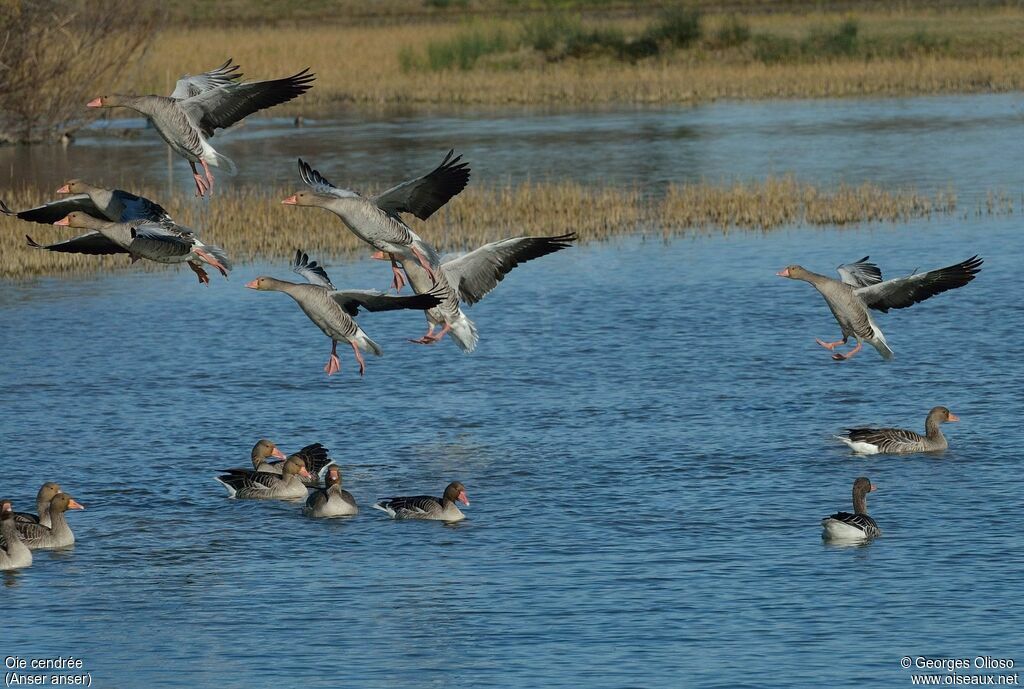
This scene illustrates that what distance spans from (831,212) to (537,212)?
5.90m

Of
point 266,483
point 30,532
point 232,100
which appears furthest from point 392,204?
point 30,532

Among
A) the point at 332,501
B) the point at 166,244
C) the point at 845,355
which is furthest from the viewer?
Result: the point at 845,355

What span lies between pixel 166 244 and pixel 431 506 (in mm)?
3682

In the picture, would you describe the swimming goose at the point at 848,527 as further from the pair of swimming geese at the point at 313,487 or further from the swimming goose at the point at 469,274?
the swimming goose at the point at 469,274

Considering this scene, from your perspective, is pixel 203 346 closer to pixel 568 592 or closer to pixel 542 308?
pixel 542 308

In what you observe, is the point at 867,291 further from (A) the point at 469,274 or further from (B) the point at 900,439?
(A) the point at 469,274

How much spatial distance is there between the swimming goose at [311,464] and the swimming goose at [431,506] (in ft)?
4.82

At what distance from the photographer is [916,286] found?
17328 millimetres

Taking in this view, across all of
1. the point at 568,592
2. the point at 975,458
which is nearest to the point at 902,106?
the point at 975,458

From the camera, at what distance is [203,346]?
25.7 meters

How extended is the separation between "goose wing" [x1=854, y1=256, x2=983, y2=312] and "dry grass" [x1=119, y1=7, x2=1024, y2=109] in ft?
131

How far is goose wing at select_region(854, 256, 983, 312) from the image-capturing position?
55.6 feet

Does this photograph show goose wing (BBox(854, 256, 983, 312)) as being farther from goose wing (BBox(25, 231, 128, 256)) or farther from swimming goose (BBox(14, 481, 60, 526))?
swimming goose (BBox(14, 481, 60, 526))

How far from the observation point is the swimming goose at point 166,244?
1398 centimetres
